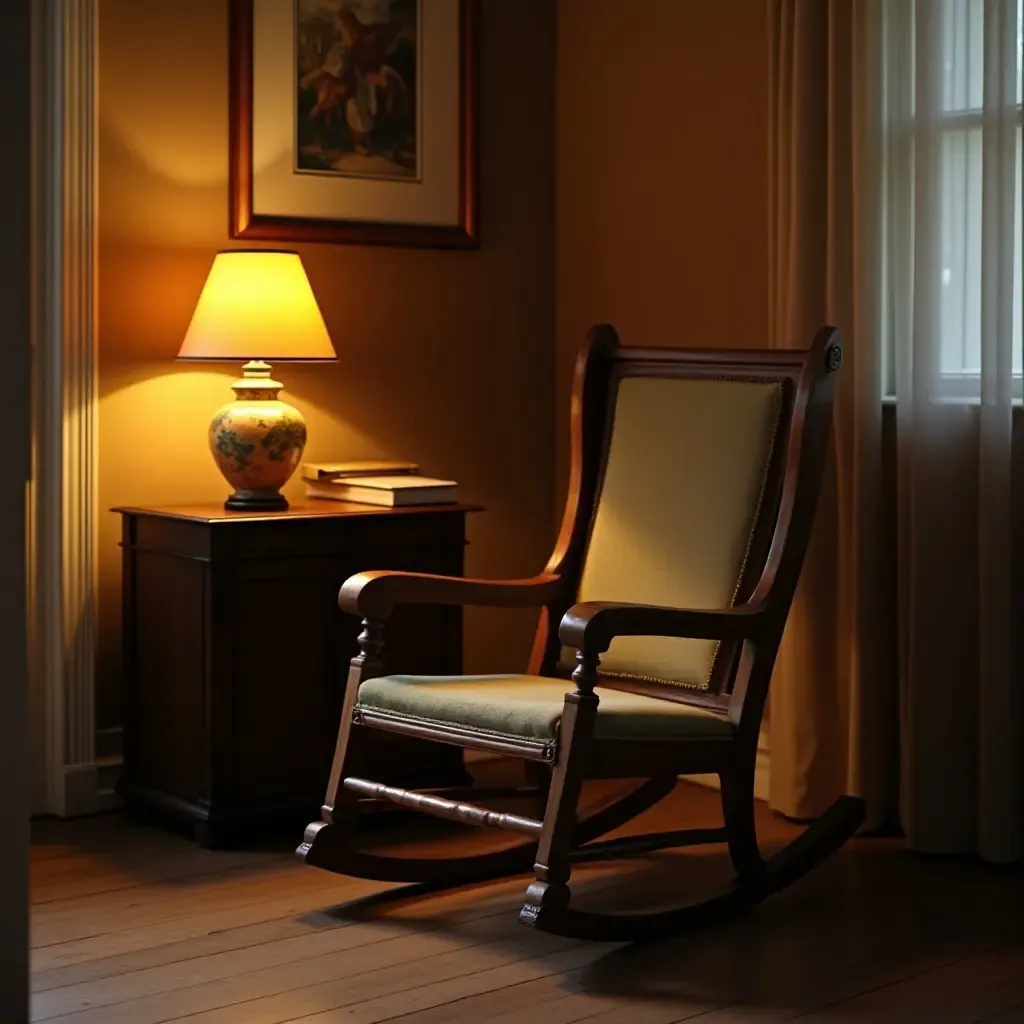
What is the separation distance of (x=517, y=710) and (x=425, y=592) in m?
0.45

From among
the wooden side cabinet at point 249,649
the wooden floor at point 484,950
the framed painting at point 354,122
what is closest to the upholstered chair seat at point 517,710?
the wooden floor at point 484,950

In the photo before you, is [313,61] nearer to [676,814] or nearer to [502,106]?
[502,106]

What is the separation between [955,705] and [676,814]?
2.25ft

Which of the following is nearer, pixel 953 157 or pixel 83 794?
pixel 953 157

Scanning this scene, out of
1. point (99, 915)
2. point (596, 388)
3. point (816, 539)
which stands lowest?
point (99, 915)

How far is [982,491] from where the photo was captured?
10.9ft

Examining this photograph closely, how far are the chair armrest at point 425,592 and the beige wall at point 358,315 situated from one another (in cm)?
80

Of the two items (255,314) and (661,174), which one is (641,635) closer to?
(255,314)

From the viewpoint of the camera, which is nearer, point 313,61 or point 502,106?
→ point 313,61

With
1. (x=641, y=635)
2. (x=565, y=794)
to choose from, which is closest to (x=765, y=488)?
(x=641, y=635)

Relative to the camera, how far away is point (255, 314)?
3.55 metres

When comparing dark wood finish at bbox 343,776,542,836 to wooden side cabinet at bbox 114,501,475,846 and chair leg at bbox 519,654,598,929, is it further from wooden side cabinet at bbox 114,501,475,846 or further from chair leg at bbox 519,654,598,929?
wooden side cabinet at bbox 114,501,475,846

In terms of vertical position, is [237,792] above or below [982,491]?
below

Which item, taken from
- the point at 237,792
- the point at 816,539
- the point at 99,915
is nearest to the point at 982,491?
the point at 816,539
